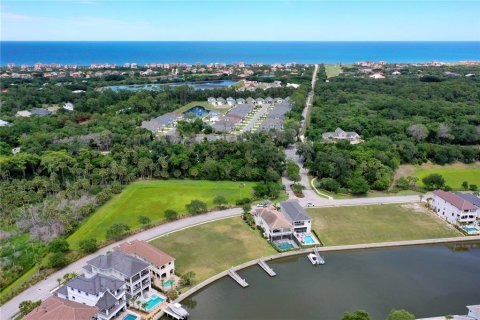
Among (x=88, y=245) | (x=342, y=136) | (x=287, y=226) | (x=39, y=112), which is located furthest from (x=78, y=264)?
(x=39, y=112)

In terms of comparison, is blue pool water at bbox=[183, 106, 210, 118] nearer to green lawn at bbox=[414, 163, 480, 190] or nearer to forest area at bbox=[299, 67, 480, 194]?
forest area at bbox=[299, 67, 480, 194]

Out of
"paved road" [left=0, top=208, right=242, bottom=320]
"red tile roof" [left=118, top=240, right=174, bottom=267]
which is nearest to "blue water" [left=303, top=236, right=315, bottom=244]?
"paved road" [left=0, top=208, right=242, bottom=320]

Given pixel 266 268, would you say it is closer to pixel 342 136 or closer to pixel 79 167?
pixel 79 167

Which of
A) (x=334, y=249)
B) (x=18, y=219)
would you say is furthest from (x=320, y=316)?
(x=18, y=219)

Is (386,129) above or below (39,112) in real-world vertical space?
below

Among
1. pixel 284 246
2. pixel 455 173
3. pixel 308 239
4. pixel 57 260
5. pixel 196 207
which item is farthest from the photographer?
pixel 455 173

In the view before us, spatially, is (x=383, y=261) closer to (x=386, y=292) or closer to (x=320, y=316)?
(x=386, y=292)
